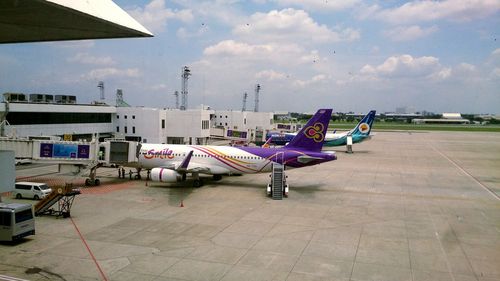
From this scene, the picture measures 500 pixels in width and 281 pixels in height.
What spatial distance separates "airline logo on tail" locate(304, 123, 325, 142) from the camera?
33719 mm

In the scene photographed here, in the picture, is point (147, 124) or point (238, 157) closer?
point (238, 157)

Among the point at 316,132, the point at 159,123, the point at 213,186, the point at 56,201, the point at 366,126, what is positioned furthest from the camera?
the point at 366,126

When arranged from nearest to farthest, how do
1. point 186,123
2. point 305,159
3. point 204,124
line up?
point 305,159 < point 186,123 < point 204,124

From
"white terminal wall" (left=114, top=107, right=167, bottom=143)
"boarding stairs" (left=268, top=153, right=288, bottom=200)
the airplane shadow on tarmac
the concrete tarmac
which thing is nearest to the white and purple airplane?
the airplane shadow on tarmac

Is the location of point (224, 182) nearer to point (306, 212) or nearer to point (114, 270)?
point (306, 212)

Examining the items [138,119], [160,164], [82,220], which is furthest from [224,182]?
[138,119]

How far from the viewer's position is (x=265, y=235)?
20.7 m

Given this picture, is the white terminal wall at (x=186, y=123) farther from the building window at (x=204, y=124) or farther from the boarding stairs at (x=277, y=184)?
the boarding stairs at (x=277, y=184)

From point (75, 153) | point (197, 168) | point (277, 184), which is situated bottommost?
point (277, 184)

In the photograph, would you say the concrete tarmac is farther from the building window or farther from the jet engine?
the building window

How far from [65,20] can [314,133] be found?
2420cm

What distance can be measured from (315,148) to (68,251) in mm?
21848

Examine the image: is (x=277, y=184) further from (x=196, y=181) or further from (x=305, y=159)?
(x=196, y=181)

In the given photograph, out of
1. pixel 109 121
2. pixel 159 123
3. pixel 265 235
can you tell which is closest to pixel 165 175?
pixel 265 235
